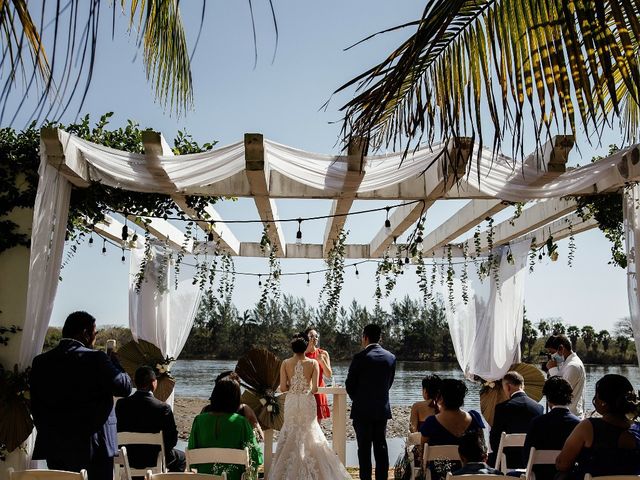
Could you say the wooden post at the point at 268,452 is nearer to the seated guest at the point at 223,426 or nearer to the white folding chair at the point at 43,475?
the seated guest at the point at 223,426

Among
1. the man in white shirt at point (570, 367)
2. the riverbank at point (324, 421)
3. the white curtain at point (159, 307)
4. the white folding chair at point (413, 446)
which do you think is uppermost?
the white curtain at point (159, 307)

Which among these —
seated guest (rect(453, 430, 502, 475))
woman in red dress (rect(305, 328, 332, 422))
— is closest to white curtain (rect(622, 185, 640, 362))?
seated guest (rect(453, 430, 502, 475))

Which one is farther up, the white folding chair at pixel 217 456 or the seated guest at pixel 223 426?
the seated guest at pixel 223 426

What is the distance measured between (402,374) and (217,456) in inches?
344

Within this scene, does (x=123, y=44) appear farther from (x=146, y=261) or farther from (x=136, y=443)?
(x=146, y=261)

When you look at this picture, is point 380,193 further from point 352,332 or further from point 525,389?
point 352,332

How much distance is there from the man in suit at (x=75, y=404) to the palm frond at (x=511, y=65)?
2602 millimetres

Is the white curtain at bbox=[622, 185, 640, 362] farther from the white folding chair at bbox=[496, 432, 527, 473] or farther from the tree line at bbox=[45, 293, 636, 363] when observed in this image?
the tree line at bbox=[45, 293, 636, 363]

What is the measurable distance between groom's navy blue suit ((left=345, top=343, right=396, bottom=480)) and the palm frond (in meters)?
4.11

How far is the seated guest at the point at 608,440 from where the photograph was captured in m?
3.53

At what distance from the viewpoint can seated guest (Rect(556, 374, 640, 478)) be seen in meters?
3.53

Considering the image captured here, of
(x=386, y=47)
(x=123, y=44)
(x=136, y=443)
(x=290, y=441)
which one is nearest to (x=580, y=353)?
(x=290, y=441)

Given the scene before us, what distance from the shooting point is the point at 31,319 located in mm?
5133

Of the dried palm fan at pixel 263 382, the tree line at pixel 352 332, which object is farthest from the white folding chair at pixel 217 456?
the tree line at pixel 352 332
